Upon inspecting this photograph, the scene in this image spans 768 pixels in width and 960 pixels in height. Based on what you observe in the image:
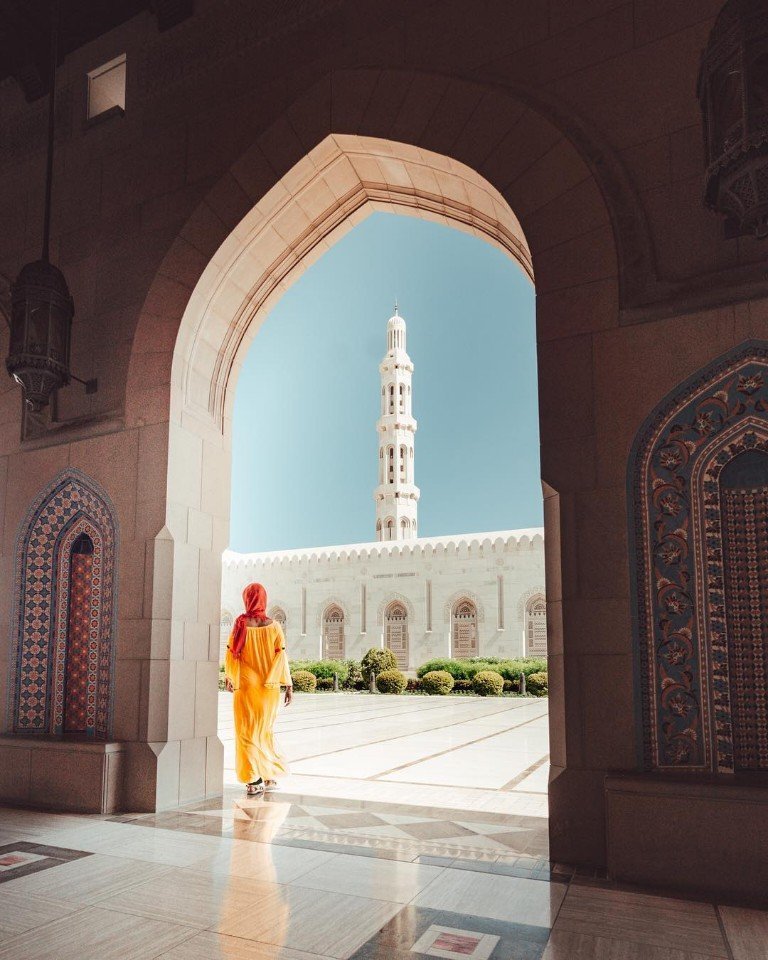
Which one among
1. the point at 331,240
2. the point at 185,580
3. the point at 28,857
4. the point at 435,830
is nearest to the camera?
the point at 28,857

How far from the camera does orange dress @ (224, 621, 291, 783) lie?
458 centimetres

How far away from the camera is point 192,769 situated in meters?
4.33

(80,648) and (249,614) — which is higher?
(249,614)

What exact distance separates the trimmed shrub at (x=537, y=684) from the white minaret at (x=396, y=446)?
15.3 metres

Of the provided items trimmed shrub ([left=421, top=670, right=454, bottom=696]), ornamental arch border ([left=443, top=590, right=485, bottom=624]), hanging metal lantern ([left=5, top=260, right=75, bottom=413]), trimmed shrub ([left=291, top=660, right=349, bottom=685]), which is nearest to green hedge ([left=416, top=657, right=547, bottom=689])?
trimmed shrub ([left=421, top=670, right=454, bottom=696])

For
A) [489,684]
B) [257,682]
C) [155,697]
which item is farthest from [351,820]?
[489,684]

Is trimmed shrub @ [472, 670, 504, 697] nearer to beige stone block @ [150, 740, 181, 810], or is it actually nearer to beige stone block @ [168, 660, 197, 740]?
beige stone block @ [168, 660, 197, 740]

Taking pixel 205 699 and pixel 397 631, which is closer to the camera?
pixel 205 699

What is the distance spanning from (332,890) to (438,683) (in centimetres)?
1432

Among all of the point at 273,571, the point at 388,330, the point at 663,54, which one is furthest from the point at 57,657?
the point at 388,330

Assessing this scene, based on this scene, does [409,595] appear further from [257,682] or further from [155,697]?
[155,697]

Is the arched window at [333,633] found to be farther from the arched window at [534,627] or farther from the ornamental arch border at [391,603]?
the arched window at [534,627]

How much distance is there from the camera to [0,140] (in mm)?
5551

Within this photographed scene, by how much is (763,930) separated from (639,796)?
1.90 feet
